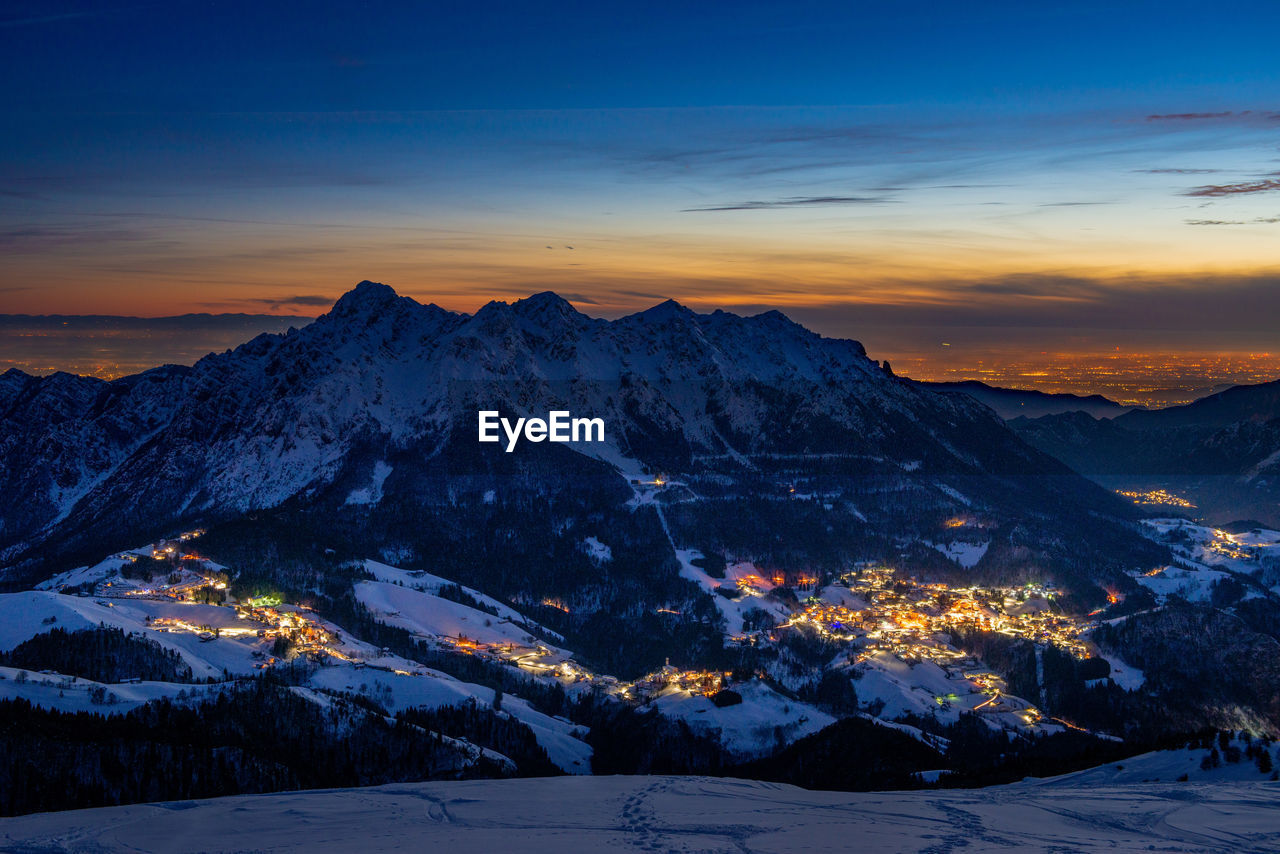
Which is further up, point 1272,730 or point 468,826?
point 468,826

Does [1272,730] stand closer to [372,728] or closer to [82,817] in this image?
[372,728]

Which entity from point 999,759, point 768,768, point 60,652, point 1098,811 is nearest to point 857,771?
point 768,768

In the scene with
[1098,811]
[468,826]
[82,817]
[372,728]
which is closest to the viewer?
[1098,811]

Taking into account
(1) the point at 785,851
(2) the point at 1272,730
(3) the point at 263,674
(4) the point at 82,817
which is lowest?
(2) the point at 1272,730

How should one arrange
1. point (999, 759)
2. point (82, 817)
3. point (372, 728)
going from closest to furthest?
point (82, 817) < point (372, 728) < point (999, 759)

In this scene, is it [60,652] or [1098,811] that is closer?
[1098,811]

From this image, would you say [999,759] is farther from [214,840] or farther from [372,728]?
[214,840]
